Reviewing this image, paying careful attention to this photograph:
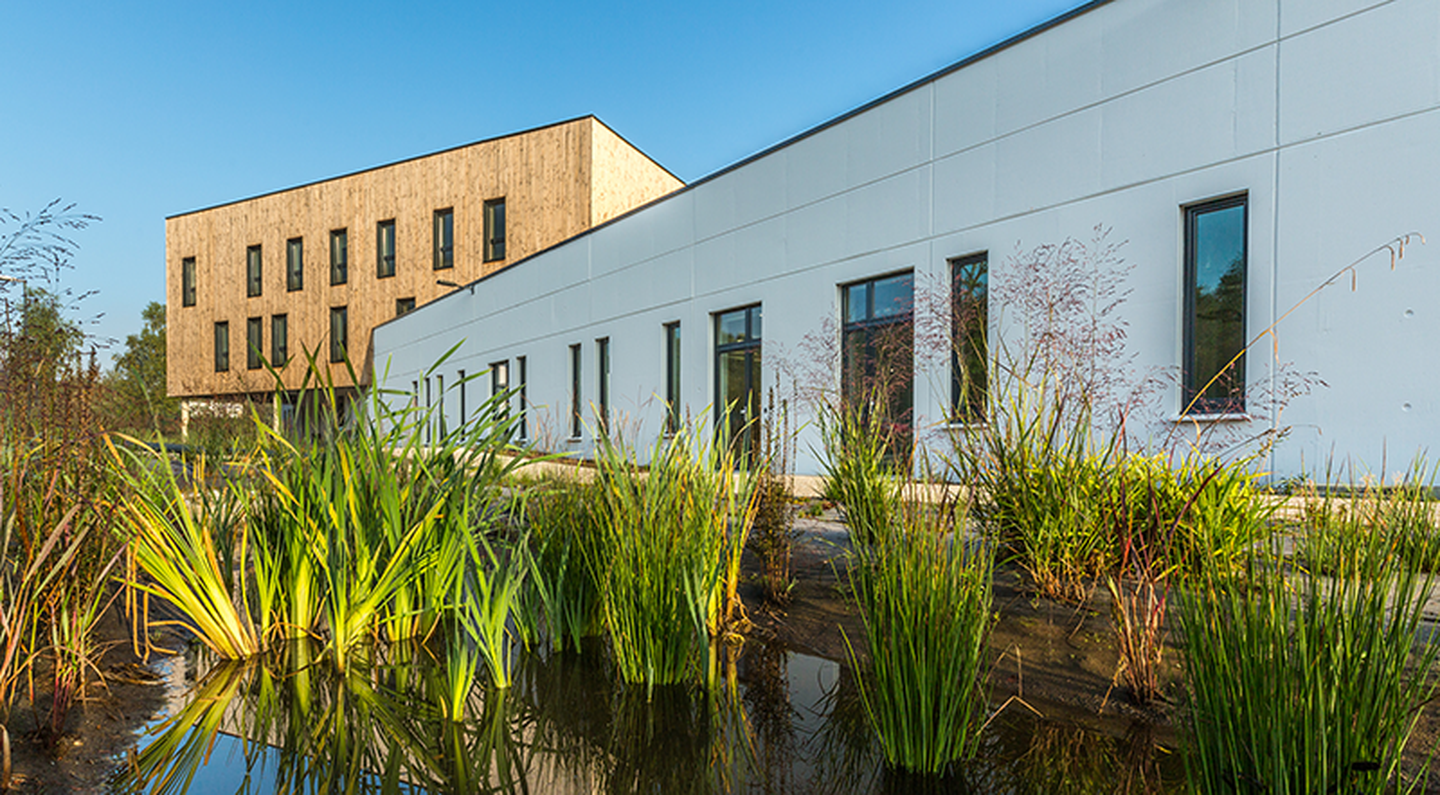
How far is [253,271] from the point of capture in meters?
28.5

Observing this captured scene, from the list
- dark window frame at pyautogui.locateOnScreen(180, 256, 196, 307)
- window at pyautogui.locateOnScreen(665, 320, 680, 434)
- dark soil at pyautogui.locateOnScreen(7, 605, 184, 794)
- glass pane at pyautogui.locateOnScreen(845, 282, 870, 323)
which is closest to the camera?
dark soil at pyautogui.locateOnScreen(7, 605, 184, 794)

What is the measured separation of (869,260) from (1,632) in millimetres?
8345

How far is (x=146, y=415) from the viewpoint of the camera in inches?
136

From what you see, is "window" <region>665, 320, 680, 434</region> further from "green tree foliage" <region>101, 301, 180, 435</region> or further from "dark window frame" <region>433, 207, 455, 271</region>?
"dark window frame" <region>433, 207, 455, 271</region>

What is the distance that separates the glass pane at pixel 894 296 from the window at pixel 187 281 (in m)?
31.4

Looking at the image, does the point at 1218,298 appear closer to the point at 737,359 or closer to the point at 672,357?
the point at 737,359

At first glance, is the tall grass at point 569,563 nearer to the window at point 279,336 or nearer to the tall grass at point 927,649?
the tall grass at point 927,649

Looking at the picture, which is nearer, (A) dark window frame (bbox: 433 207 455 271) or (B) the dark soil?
(B) the dark soil

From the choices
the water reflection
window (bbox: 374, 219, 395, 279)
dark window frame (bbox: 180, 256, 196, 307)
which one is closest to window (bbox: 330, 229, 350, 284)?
window (bbox: 374, 219, 395, 279)

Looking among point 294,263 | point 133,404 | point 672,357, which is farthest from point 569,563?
point 294,263

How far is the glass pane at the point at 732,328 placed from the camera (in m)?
11.3

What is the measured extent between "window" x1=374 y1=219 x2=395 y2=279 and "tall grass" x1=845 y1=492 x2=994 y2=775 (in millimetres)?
26565

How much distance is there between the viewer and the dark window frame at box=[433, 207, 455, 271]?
79.0 ft

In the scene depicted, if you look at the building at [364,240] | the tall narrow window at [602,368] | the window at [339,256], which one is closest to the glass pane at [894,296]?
the tall narrow window at [602,368]
